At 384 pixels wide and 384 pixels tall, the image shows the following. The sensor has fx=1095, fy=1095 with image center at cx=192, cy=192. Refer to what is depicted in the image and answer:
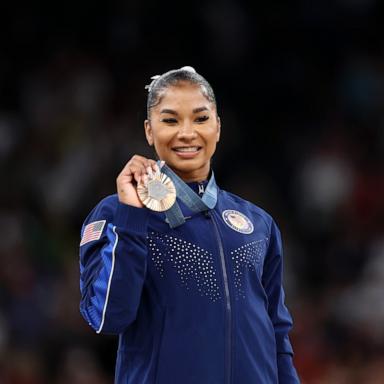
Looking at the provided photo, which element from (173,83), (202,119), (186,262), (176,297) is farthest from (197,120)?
(176,297)

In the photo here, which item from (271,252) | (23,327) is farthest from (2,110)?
(271,252)

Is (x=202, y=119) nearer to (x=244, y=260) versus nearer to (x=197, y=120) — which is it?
(x=197, y=120)

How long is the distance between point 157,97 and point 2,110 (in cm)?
661

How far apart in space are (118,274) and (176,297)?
0.77 ft

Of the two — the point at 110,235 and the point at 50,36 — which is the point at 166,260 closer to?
the point at 110,235

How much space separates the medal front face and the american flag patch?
0.69ft

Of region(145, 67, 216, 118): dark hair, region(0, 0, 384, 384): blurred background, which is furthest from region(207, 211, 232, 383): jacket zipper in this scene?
region(0, 0, 384, 384): blurred background

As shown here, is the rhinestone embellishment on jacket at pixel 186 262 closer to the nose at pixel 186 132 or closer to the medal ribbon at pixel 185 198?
the medal ribbon at pixel 185 198

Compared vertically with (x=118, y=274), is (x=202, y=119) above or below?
above

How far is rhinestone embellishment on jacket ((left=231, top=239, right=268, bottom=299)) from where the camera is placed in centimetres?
Result: 365

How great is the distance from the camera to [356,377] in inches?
301

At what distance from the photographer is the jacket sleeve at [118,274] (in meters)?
3.42

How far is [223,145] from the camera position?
1014 cm

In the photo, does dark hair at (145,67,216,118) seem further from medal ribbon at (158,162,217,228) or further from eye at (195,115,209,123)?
medal ribbon at (158,162,217,228)
